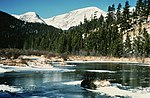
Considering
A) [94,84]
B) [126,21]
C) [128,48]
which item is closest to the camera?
[94,84]

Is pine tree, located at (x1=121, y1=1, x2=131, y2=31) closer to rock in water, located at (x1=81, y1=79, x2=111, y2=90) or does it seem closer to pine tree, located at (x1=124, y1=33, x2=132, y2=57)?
pine tree, located at (x1=124, y1=33, x2=132, y2=57)

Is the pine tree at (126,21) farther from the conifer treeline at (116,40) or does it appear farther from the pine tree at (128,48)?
the pine tree at (128,48)

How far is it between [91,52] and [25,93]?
12233 cm

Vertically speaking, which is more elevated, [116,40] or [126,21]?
[126,21]

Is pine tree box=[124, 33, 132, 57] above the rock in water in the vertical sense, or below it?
above

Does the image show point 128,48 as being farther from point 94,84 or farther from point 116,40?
point 94,84

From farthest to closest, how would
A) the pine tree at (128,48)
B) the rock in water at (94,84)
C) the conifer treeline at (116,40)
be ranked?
the pine tree at (128,48), the conifer treeline at (116,40), the rock in water at (94,84)

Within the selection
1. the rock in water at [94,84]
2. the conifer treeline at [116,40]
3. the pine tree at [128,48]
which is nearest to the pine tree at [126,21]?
the conifer treeline at [116,40]

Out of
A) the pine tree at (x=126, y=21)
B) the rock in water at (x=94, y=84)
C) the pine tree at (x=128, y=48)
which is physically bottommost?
the rock in water at (x=94, y=84)

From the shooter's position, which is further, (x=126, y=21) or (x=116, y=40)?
(x=126, y=21)

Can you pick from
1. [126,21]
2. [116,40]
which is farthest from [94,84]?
[126,21]

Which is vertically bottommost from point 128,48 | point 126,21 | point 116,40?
point 128,48

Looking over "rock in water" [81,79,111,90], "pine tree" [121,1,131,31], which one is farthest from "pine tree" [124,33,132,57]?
"rock in water" [81,79,111,90]

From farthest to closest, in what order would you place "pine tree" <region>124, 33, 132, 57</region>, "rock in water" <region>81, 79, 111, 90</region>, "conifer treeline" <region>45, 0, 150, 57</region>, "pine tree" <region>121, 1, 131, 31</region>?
1. "pine tree" <region>121, 1, 131, 31</region>
2. "pine tree" <region>124, 33, 132, 57</region>
3. "conifer treeline" <region>45, 0, 150, 57</region>
4. "rock in water" <region>81, 79, 111, 90</region>
